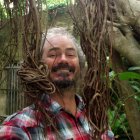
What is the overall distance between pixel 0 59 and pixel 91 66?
282 mm

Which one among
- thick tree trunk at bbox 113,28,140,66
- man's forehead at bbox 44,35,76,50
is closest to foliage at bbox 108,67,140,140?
thick tree trunk at bbox 113,28,140,66

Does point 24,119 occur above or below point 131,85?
above

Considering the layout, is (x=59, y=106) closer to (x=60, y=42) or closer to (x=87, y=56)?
(x=60, y=42)

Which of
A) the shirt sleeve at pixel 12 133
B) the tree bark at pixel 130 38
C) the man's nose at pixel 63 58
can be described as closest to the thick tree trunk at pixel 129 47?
the tree bark at pixel 130 38

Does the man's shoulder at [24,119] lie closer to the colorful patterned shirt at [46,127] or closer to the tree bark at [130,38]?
the colorful patterned shirt at [46,127]

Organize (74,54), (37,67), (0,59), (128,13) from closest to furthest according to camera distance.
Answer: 1. (37,67)
2. (0,59)
3. (74,54)
4. (128,13)

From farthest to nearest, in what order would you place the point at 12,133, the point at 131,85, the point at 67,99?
1. the point at 131,85
2. the point at 67,99
3. the point at 12,133

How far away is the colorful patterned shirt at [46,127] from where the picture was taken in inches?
41.1

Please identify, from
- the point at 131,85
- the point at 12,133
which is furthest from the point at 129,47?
the point at 12,133

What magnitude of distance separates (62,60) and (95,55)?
0.69 feet

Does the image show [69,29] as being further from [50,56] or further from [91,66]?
[91,66]

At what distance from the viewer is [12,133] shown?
1053mm

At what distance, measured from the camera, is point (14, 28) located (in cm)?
92

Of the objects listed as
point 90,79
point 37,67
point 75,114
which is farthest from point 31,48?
point 75,114
